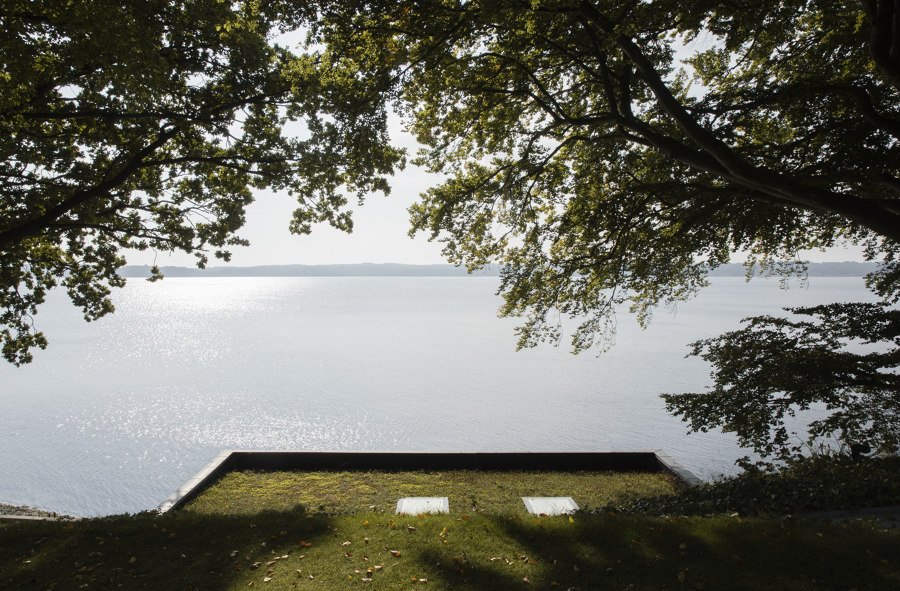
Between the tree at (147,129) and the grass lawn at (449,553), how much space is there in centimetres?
526

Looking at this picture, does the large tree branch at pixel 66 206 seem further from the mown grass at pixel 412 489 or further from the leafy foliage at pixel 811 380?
the leafy foliage at pixel 811 380

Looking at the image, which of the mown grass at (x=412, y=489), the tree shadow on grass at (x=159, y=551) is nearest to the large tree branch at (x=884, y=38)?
the mown grass at (x=412, y=489)

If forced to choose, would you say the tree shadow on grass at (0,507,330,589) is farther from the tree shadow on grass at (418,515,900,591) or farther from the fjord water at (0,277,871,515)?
the fjord water at (0,277,871,515)

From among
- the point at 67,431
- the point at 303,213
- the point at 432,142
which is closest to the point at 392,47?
the point at 432,142

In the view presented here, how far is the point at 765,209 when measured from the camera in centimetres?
881

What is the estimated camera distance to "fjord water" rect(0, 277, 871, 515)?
16922 millimetres

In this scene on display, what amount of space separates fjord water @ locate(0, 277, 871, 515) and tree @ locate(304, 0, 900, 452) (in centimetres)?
754

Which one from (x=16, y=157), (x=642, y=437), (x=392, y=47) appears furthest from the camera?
(x=642, y=437)

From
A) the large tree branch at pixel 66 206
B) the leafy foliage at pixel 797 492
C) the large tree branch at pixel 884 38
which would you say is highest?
the large tree branch at pixel 884 38

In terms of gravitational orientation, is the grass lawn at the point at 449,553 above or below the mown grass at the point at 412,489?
above

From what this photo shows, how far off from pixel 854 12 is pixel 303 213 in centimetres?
1042

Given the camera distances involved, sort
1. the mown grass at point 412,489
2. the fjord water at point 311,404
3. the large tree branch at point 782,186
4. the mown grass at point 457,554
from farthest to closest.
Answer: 1. the fjord water at point 311,404
2. the mown grass at point 412,489
3. the large tree branch at point 782,186
4. the mown grass at point 457,554

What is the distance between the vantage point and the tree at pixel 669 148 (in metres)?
6.41

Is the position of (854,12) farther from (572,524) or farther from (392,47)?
(572,524)
